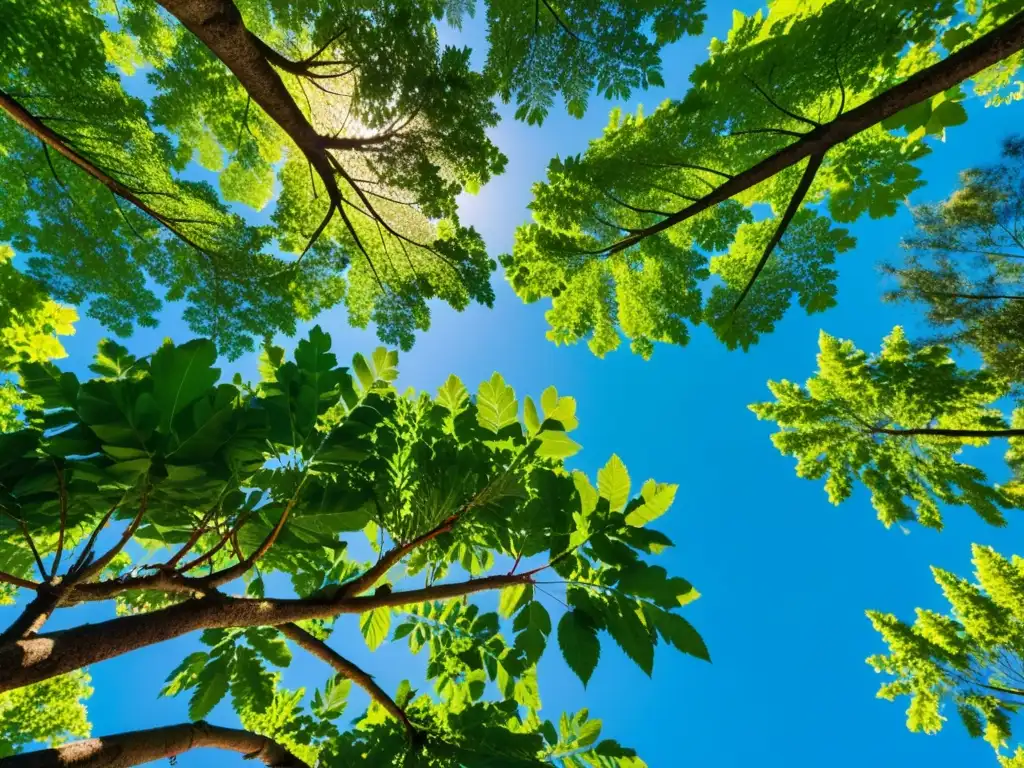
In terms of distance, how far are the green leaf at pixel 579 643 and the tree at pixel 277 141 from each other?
308cm

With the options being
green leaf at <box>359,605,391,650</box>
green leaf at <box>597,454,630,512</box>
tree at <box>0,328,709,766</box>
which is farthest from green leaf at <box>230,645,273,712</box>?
green leaf at <box>597,454,630,512</box>

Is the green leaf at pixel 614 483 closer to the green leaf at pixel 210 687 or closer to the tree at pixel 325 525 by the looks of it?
the tree at pixel 325 525

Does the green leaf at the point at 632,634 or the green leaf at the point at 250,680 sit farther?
the green leaf at the point at 250,680

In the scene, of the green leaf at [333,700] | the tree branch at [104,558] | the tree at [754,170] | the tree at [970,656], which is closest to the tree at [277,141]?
the tree at [754,170]

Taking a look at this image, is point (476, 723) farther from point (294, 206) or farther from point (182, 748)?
point (294, 206)

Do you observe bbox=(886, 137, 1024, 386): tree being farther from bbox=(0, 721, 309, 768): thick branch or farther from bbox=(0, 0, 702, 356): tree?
bbox=(0, 721, 309, 768): thick branch

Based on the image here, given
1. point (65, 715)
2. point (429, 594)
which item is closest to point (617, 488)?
point (429, 594)

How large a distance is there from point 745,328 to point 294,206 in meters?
4.44

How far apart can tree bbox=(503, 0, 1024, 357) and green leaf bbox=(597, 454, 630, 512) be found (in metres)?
2.50

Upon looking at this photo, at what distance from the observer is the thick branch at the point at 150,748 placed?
1181mm

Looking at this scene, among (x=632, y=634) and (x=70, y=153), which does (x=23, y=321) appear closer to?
(x=70, y=153)

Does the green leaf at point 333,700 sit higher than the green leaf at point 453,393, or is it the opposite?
the green leaf at point 453,393

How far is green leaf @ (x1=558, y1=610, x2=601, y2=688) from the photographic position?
1.65 m

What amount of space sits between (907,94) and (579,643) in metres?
3.62
